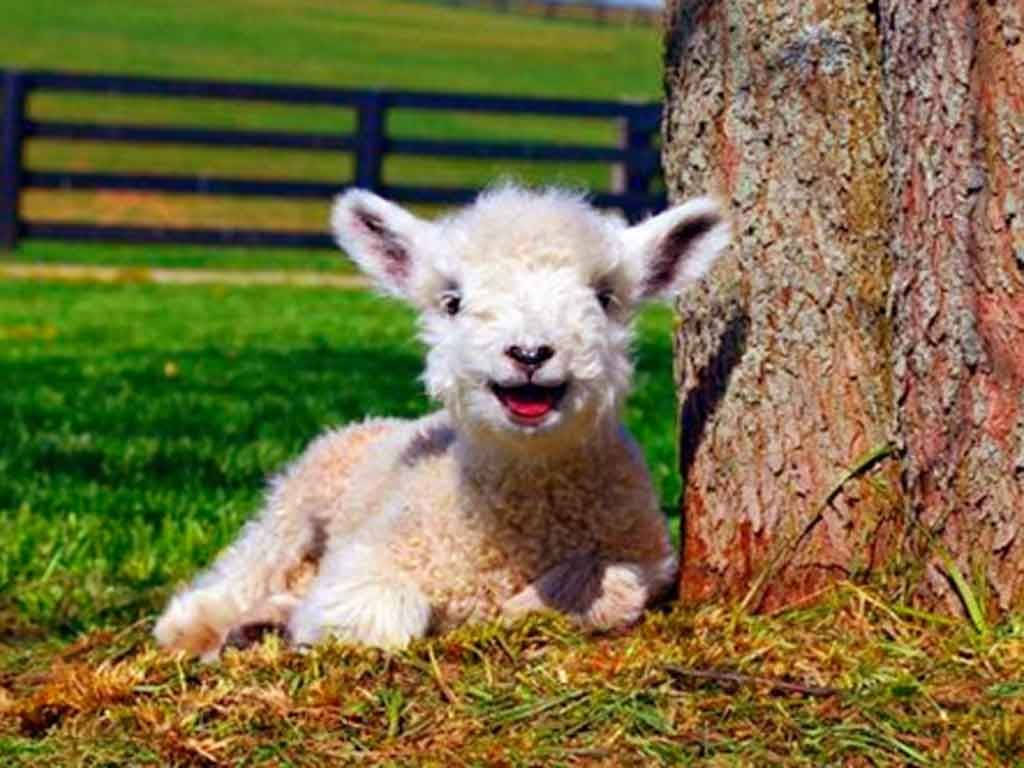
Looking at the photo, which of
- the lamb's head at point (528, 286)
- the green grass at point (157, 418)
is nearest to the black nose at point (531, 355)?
the lamb's head at point (528, 286)

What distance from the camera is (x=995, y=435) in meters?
4.02

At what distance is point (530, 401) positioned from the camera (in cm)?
435

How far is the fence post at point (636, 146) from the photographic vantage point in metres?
25.8

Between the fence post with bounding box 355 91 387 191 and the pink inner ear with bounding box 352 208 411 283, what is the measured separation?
63.5ft

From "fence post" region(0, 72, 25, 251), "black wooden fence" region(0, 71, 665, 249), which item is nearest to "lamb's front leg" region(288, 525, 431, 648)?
"black wooden fence" region(0, 71, 665, 249)

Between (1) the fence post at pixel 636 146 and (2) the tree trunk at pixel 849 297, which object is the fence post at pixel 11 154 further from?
(2) the tree trunk at pixel 849 297

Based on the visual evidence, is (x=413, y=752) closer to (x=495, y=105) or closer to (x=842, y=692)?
(x=842, y=692)

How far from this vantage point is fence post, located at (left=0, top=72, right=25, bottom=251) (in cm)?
2327

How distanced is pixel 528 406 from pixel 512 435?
124 millimetres

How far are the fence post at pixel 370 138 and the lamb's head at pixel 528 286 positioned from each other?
19415 millimetres

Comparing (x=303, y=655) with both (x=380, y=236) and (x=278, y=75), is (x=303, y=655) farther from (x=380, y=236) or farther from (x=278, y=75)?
(x=278, y=75)

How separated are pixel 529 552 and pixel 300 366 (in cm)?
784

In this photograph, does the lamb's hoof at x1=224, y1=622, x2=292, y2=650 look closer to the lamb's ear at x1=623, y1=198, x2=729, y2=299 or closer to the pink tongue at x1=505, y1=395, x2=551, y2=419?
the pink tongue at x1=505, y1=395, x2=551, y2=419

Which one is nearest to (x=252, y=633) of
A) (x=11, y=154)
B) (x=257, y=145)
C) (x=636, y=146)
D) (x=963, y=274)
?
(x=963, y=274)
